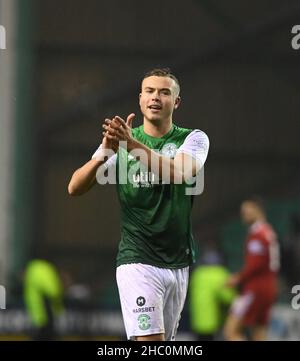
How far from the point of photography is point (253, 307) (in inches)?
611

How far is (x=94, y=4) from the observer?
19406 millimetres

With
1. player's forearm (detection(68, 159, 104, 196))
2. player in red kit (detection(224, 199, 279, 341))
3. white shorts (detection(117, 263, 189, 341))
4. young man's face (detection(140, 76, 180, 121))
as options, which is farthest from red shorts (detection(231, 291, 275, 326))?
player's forearm (detection(68, 159, 104, 196))

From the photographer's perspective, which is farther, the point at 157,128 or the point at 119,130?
the point at 157,128

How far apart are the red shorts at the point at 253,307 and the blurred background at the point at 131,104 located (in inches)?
120

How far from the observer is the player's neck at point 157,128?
8180 mm

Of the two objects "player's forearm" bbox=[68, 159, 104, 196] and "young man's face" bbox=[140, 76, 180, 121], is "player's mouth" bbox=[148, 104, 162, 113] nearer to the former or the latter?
"young man's face" bbox=[140, 76, 180, 121]

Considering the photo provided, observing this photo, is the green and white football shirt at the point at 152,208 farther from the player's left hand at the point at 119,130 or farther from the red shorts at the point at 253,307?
the red shorts at the point at 253,307

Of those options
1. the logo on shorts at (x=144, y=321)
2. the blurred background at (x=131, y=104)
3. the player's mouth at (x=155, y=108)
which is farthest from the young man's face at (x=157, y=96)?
the blurred background at (x=131, y=104)

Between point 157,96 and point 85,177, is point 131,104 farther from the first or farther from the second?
point 85,177

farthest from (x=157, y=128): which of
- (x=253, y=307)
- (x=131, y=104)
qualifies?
(x=131, y=104)

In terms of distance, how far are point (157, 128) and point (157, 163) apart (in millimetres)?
626

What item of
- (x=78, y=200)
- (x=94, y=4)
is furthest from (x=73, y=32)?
(x=78, y=200)
